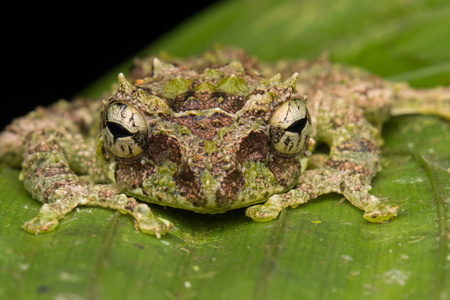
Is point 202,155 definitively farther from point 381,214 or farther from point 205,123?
point 381,214

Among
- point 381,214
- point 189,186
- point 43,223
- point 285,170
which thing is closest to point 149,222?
point 189,186

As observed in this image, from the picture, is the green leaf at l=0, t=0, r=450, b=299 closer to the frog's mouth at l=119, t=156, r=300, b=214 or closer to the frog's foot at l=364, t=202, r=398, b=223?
the frog's foot at l=364, t=202, r=398, b=223

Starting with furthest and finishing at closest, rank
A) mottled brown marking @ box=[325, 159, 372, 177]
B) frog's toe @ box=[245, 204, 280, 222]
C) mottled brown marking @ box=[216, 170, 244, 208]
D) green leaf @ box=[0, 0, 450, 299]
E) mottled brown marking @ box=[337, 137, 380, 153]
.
A: mottled brown marking @ box=[337, 137, 380, 153], mottled brown marking @ box=[325, 159, 372, 177], frog's toe @ box=[245, 204, 280, 222], mottled brown marking @ box=[216, 170, 244, 208], green leaf @ box=[0, 0, 450, 299]

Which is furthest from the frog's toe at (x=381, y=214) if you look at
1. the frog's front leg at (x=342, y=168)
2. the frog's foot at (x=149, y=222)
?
the frog's foot at (x=149, y=222)

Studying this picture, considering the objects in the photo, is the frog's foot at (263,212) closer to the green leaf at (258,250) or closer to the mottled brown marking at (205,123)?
the green leaf at (258,250)

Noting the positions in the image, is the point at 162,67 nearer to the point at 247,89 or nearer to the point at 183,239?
the point at 247,89

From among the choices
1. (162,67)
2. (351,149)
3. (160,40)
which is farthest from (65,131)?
(160,40)

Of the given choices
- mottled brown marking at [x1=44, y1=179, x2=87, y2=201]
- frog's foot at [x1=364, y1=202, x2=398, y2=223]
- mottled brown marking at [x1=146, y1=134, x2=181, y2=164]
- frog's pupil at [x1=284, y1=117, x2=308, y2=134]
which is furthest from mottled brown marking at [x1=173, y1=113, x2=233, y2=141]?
frog's foot at [x1=364, y1=202, x2=398, y2=223]
